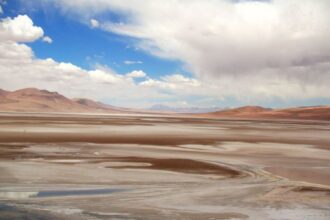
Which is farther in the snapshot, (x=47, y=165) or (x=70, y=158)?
(x=70, y=158)

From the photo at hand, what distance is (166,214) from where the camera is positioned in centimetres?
864

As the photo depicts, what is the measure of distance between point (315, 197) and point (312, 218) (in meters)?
2.37

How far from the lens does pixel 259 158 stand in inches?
808

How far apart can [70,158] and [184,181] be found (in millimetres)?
7366

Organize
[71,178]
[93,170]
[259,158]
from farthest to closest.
A: [259,158] → [93,170] → [71,178]

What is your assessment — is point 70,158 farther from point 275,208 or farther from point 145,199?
point 275,208

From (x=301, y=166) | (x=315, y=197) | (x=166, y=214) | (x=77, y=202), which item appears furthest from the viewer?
(x=301, y=166)

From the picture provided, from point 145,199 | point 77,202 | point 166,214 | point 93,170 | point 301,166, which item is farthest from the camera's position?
point 301,166

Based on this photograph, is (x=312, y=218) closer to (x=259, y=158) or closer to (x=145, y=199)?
(x=145, y=199)

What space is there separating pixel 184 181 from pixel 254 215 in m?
4.48

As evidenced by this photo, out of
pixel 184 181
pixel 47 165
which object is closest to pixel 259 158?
pixel 184 181

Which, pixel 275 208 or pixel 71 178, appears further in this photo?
pixel 71 178

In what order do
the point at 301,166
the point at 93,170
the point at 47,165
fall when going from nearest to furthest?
the point at 93,170, the point at 47,165, the point at 301,166

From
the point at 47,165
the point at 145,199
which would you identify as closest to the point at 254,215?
the point at 145,199
